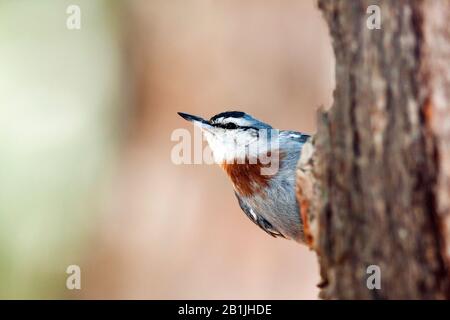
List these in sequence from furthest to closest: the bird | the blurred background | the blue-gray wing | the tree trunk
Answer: the blurred background
the blue-gray wing
the bird
the tree trunk

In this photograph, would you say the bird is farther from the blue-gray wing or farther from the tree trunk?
the tree trunk

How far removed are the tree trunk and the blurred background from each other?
434 cm

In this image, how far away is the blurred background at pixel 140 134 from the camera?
22.0 feet

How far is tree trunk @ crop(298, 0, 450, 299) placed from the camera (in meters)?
2.02

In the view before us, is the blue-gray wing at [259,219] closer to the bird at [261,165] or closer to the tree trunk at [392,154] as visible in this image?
the bird at [261,165]

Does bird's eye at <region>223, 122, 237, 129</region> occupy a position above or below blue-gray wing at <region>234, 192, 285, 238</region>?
above

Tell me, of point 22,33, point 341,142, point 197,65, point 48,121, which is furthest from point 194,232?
point 341,142

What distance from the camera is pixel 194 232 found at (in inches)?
264

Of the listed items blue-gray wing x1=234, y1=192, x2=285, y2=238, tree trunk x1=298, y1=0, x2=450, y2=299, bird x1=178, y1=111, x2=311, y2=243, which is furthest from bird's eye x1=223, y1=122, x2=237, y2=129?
tree trunk x1=298, y1=0, x2=450, y2=299

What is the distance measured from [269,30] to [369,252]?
497 centimetres

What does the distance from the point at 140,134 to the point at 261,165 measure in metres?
3.69

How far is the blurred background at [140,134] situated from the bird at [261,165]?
2.31 metres

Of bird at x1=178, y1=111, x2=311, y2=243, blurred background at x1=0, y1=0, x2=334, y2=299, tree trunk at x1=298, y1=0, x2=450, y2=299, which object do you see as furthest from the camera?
blurred background at x1=0, y1=0, x2=334, y2=299
